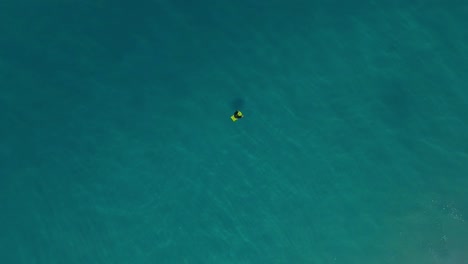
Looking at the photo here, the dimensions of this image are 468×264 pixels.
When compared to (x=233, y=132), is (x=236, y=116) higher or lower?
higher

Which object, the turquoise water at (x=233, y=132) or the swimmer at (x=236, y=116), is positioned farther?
the swimmer at (x=236, y=116)

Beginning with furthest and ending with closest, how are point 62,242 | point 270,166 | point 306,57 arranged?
point 306,57 → point 270,166 → point 62,242

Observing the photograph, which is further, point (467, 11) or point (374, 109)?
point (467, 11)

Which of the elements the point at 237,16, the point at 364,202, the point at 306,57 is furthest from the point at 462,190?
the point at 237,16

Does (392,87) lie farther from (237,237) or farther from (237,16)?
(237,237)

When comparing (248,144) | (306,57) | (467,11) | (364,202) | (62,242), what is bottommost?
(62,242)

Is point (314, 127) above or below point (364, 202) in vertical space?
above

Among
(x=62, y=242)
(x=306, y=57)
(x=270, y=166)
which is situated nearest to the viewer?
(x=62, y=242)

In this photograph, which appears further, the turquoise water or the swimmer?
the swimmer
